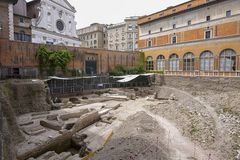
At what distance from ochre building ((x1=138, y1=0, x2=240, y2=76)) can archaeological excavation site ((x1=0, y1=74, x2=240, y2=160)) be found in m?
5.18

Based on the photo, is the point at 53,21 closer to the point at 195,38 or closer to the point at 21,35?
the point at 21,35

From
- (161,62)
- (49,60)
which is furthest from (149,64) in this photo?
(49,60)

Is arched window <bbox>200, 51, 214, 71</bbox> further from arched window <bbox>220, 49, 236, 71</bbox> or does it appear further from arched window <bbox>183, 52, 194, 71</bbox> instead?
arched window <bbox>183, 52, 194, 71</bbox>

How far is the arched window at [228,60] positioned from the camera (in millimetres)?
24078

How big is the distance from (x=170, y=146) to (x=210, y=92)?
1547 centimetres

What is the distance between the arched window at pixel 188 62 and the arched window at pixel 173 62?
1.37 metres

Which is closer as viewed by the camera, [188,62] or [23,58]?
[23,58]

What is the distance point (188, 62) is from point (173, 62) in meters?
2.91

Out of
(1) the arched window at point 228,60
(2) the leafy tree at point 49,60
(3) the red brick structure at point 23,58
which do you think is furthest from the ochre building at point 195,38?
(2) the leafy tree at point 49,60

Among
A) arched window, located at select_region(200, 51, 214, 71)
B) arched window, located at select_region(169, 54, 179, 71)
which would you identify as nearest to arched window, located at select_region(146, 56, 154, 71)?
arched window, located at select_region(169, 54, 179, 71)

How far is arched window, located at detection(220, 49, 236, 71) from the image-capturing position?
24.1 metres

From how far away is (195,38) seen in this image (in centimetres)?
2845

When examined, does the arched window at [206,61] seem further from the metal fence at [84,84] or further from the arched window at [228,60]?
the metal fence at [84,84]

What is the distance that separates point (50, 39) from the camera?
33.4 meters
